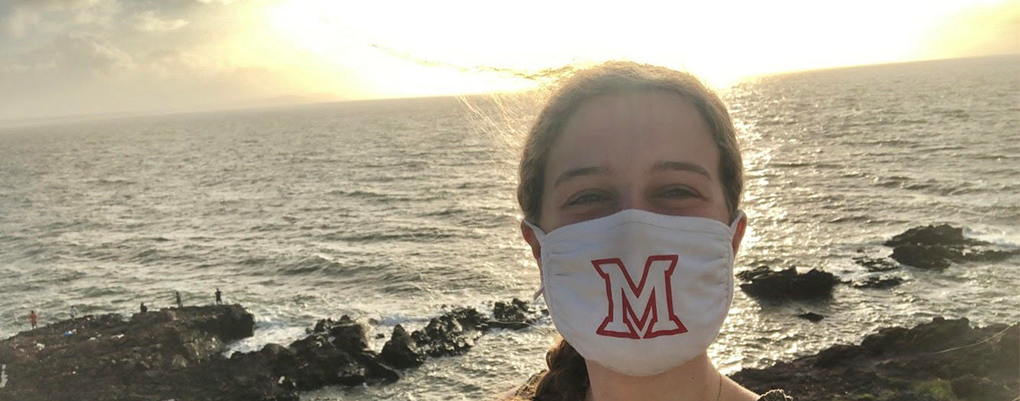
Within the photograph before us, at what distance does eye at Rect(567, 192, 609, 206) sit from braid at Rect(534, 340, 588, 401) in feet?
2.73

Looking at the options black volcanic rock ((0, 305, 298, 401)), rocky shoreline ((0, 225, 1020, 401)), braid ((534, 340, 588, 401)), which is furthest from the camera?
black volcanic rock ((0, 305, 298, 401))

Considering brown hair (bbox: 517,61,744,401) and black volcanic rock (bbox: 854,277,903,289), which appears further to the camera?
black volcanic rock (bbox: 854,277,903,289)

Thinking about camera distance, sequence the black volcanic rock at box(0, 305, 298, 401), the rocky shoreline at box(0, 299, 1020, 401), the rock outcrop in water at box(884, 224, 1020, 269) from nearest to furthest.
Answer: the rocky shoreline at box(0, 299, 1020, 401), the black volcanic rock at box(0, 305, 298, 401), the rock outcrop in water at box(884, 224, 1020, 269)

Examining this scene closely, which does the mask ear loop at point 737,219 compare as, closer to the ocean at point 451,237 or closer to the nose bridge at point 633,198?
the nose bridge at point 633,198

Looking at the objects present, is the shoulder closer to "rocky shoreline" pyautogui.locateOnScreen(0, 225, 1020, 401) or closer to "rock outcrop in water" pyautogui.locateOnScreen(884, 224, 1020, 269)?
"rocky shoreline" pyautogui.locateOnScreen(0, 225, 1020, 401)

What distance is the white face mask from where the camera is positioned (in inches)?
93.7

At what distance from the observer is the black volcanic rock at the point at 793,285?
2272 cm

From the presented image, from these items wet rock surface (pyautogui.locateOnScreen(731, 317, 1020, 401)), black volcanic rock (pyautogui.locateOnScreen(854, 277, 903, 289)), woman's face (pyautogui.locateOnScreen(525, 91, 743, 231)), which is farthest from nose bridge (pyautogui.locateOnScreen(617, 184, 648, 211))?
black volcanic rock (pyautogui.locateOnScreen(854, 277, 903, 289))

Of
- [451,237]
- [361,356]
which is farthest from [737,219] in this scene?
[451,237]

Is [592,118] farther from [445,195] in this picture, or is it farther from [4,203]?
[4,203]

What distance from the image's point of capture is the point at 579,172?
2502mm

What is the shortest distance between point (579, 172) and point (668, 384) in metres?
0.86

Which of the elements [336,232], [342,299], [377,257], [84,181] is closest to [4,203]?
[84,181]

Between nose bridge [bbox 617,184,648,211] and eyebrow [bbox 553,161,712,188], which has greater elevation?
eyebrow [bbox 553,161,712,188]
